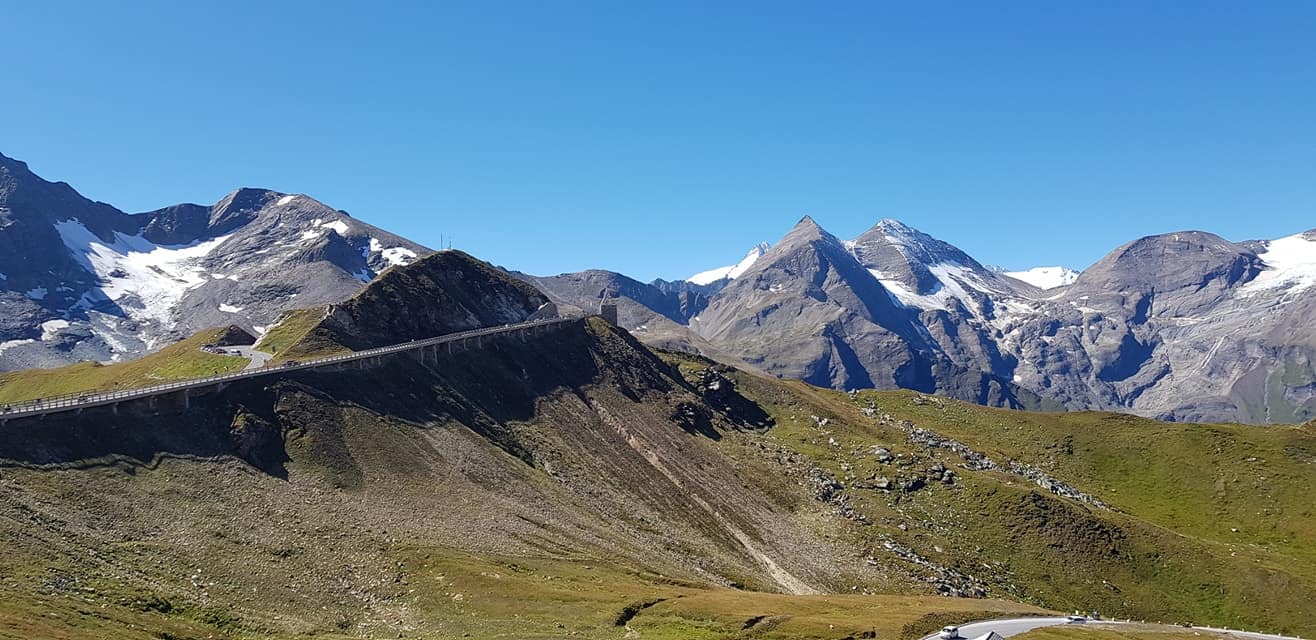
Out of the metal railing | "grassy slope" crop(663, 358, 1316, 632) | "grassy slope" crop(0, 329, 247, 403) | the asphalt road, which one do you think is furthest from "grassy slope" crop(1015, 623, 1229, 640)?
"grassy slope" crop(0, 329, 247, 403)

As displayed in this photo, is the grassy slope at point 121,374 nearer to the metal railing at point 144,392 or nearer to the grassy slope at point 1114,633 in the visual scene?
the metal railing at point 144,392

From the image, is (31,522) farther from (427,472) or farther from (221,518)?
(427,472)

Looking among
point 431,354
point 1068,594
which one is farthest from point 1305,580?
point 431,354

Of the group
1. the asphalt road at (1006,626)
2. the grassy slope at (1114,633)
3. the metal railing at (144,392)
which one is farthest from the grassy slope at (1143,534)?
the metal railing at (144,392)

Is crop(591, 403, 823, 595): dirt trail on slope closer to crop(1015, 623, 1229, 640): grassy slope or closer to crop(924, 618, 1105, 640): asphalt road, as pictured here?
crop(924, 618, 1105, 640): asphalt road

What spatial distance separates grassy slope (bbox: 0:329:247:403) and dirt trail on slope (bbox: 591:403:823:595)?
6902 centimetres

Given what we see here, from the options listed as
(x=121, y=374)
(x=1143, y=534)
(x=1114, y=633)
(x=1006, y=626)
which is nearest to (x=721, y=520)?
(x=1006, y=626)

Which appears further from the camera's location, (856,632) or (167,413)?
(167,413)

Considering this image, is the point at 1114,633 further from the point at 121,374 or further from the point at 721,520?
the point at 121,374

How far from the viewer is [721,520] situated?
484 feet

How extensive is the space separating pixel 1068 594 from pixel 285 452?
Result: 12354cm

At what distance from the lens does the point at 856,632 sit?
8150 centimetres

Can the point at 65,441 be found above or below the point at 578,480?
above

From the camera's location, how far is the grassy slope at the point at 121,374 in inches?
5886
